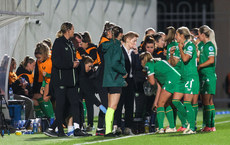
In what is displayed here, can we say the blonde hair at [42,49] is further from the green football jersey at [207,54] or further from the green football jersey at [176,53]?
the green football jersey at [207,54]

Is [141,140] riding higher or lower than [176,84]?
lower

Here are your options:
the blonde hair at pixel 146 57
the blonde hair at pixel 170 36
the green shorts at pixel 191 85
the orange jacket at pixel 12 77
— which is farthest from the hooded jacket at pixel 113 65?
the orange jacket at pixel 12 77

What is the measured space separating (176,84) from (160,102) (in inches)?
18.1

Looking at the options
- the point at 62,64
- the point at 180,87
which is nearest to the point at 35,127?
the point at 62,64

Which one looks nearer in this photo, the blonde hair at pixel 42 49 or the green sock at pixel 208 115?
the green sock at pixel 208 115

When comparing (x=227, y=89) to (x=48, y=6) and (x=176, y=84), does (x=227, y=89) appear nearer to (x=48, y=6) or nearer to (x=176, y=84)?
(x=48, y=6)

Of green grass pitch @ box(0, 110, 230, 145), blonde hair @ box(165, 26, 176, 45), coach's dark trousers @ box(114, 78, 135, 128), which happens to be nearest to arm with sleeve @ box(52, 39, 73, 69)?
coach's dark trousers @ box(114, 78, 135, 128)

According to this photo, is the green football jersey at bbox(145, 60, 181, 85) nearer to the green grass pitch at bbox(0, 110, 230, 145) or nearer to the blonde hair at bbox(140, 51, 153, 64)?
the blonde hair at bbox(140, 51, 153, 64)

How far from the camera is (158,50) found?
40.4ft

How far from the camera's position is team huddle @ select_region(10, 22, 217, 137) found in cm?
1049

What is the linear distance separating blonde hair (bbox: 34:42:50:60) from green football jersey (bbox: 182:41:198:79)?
2.56m

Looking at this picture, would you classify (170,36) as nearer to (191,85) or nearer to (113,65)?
(191,85)

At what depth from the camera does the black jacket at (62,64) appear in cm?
1049

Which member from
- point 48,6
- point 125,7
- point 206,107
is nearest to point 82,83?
point 206,107
